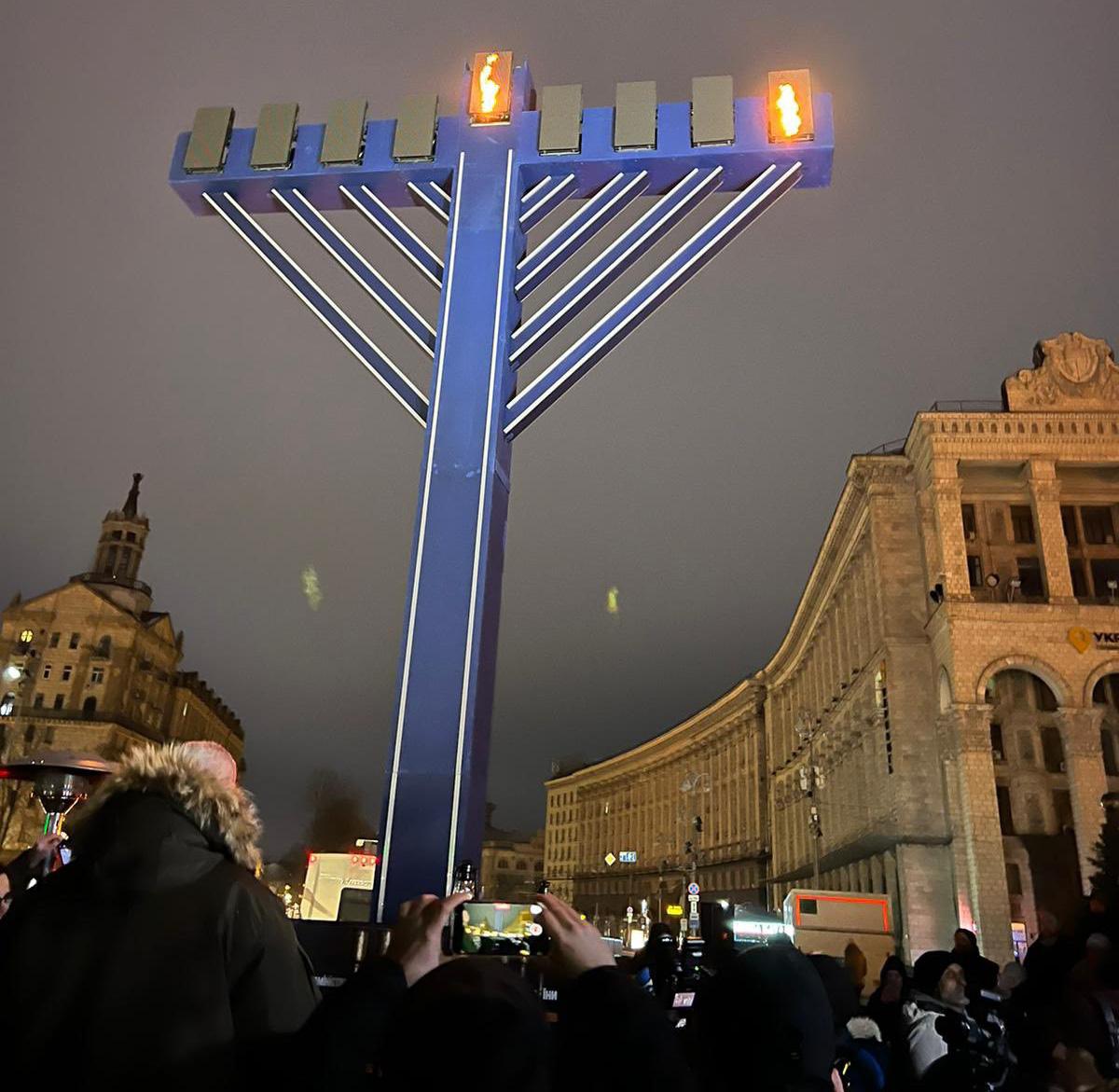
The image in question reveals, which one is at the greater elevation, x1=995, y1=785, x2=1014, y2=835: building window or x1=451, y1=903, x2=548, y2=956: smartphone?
x1=995, y1=785, x2=1014, y2=835: building window

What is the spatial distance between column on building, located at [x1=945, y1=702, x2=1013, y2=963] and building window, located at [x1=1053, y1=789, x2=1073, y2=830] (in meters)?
2.73

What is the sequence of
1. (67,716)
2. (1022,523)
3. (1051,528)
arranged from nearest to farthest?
(1051,528) → (1022,523) → (67,716)

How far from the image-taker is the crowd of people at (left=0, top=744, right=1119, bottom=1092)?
57.4 inches

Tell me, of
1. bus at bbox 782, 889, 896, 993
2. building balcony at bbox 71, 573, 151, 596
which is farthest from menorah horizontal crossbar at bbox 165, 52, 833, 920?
building balcony at bbox 71, 573, 151, 596

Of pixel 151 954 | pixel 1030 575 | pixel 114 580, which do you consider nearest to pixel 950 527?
pixel 1030 575

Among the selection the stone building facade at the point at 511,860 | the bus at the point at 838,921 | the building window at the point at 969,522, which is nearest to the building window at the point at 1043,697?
the building window at the point at 969,522

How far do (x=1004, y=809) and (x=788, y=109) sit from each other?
3118cm

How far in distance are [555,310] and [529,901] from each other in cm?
649

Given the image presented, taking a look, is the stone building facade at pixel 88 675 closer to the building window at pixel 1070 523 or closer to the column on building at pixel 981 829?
the column on building at pixel 981 829

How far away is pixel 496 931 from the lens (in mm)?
2279

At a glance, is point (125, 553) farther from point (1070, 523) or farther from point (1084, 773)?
point (1084, 773)

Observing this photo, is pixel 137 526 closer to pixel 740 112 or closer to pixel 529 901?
pixel 740 112

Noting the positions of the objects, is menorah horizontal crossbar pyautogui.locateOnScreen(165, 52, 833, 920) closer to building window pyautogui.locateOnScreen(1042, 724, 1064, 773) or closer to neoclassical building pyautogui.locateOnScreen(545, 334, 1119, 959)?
neoclassical building pyautogui.locateOnScreen(545, 334, 1119, 959)

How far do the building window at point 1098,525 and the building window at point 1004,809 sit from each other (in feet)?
37.2
